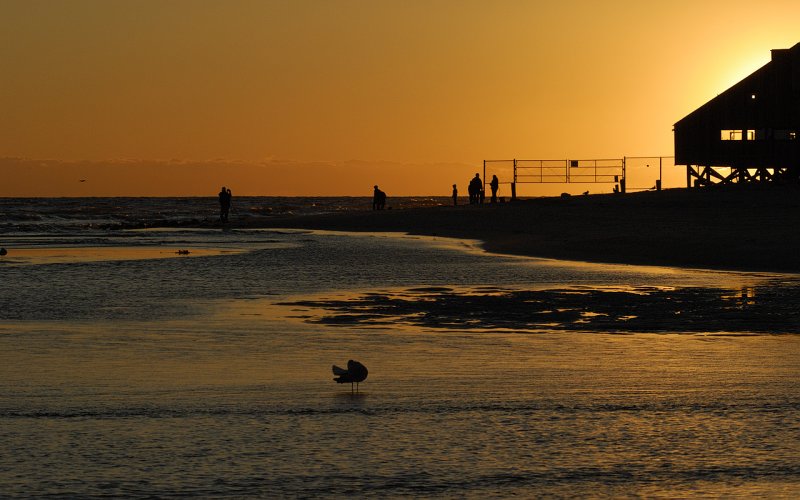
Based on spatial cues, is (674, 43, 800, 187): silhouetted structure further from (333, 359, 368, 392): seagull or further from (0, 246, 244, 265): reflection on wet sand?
(333, 359, 368, 392): seagull

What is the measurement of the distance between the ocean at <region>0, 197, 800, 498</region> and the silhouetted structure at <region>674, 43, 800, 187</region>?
147 feet

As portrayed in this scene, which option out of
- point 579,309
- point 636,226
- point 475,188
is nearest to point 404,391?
point 579,309

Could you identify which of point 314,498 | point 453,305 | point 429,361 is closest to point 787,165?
point 453,305

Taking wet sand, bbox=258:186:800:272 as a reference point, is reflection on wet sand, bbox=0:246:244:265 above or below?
below

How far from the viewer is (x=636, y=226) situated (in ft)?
137

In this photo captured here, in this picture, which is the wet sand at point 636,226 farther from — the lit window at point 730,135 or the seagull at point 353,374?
the seagull at point 353,374

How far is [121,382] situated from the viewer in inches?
428

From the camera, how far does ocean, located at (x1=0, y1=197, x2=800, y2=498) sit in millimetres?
7387

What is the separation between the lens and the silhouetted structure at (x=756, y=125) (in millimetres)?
64000

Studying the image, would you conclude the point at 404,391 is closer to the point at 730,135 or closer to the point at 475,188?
the point at 475,188

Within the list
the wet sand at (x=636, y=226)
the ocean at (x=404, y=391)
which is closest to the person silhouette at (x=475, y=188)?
the wet sand at (x=636, y=226)

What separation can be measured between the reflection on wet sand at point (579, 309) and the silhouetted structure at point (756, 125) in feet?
140

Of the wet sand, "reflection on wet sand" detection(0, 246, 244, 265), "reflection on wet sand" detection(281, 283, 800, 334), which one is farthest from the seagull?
"reflection on wet sand" detection(0, 246, 244, 265)

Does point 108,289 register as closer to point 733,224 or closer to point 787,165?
point 733,224
